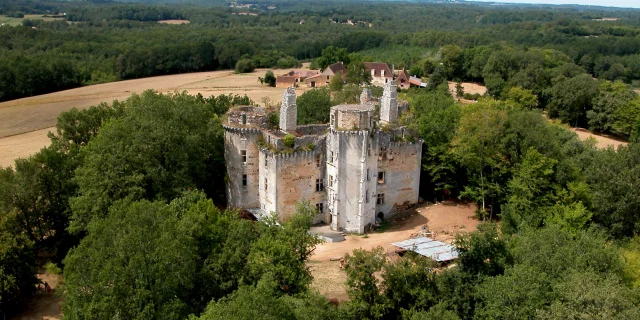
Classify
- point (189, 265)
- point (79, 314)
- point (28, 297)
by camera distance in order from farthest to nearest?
point (28, 297)
point (189, 265)
point (79, 314)

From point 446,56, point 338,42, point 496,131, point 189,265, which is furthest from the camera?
point 338,42

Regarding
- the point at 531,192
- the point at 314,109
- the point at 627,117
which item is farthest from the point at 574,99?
the point at 531,192

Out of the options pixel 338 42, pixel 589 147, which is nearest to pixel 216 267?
pixel 589 147

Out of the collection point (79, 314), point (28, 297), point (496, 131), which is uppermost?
point (496, 131)

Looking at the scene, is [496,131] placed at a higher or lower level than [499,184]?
higher

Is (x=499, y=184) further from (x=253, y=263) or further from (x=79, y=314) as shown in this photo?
(x=79, y=314)

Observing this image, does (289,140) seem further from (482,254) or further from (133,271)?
(133,271)

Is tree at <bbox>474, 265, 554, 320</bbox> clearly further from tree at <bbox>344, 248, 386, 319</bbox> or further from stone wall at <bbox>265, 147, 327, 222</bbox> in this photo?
stone wall at <bbox>265, 147, 327, 222</bbox>
